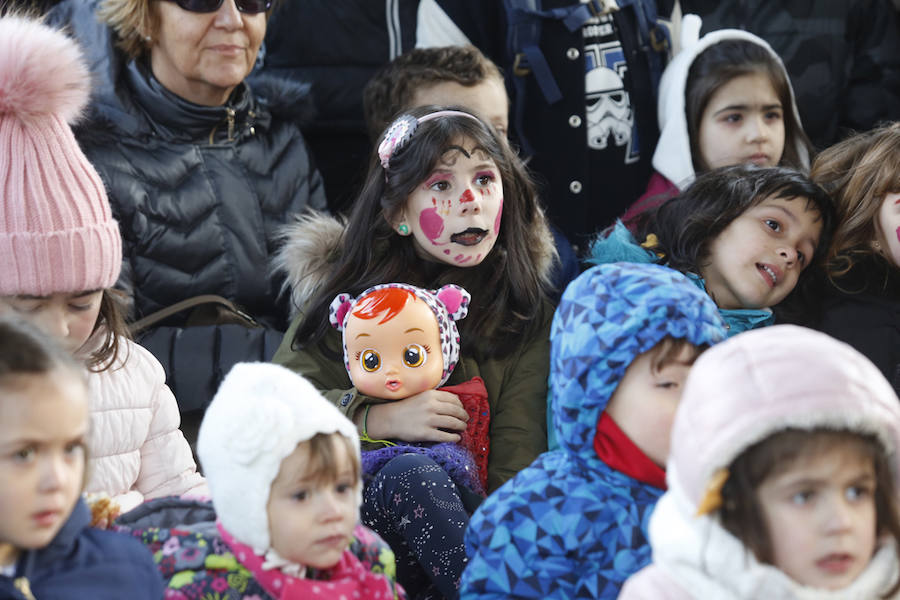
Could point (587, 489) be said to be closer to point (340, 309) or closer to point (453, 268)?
point (340, 309)

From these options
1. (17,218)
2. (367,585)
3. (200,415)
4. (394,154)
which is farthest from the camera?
(200,415)

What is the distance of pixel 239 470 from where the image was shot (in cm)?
199

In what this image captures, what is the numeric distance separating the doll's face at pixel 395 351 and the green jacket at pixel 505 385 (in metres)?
0.16

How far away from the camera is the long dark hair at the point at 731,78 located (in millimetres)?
3986

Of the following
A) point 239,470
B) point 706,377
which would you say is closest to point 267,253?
point 239,470

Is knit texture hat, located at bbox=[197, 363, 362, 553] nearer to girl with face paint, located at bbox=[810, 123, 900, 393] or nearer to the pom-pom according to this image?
the pom-pom

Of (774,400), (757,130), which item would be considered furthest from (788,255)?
(774,400)

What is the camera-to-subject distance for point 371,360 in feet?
9.35

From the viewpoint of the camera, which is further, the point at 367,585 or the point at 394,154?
the point at 394,154

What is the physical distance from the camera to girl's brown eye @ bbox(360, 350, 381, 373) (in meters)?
2.85

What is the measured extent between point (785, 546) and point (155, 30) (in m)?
2.76

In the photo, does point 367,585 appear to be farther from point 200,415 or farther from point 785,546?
point 200,415

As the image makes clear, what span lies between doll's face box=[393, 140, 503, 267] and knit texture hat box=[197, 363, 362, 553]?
1079 mm

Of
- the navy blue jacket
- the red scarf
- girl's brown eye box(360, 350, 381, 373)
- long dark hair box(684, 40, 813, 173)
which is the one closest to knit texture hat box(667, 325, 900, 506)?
the red scarf
